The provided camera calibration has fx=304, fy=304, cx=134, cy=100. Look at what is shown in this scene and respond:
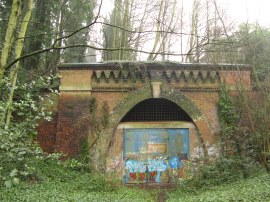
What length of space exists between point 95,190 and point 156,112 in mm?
4925

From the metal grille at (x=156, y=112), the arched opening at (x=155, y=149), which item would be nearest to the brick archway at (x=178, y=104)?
the arched opening at (x=155, y=149)

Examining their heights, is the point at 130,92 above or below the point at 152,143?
above

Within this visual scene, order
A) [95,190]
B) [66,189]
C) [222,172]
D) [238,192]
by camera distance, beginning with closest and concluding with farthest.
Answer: [238,192] < [66,189] < [95,190] < [222,172]

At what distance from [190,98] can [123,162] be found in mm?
3869

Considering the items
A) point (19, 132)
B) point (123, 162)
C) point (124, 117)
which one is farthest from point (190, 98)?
point (19, 132)

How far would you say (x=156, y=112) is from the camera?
44.5 feet

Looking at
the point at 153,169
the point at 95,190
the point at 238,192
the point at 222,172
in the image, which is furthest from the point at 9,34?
the point at 153,169

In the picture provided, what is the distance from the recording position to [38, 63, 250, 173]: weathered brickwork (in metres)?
12.3

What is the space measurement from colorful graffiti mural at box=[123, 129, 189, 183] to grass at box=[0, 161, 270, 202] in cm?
123

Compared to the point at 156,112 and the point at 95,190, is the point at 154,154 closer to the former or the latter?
the point at 156,112

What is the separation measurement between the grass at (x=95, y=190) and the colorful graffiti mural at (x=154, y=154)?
1229mm

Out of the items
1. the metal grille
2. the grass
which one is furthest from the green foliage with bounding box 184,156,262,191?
the metal grille

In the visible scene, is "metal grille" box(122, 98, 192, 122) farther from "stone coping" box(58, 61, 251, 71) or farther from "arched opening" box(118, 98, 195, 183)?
"stone coping" box(58, 61, 251, 71)

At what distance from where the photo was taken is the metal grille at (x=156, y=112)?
44.4 ft
